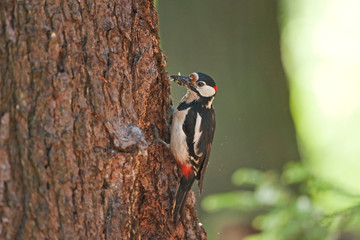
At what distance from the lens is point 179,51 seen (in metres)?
5.68

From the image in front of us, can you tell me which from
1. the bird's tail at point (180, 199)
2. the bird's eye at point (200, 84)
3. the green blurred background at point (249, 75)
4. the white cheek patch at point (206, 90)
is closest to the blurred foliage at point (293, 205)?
the green blurred background at point (249, 75)

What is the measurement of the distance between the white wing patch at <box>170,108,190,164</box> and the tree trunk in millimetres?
613

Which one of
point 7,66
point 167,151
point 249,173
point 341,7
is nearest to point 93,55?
point 7,66

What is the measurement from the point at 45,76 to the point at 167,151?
1181mm

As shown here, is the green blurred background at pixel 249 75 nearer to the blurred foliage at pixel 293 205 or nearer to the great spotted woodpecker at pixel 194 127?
the blurred foliage at pixel 293 205

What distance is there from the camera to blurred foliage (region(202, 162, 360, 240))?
151 inches

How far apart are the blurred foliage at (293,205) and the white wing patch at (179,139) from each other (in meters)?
1.30

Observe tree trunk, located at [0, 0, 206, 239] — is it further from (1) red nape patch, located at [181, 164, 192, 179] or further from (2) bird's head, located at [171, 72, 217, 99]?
(2) bird's head, located at [171, 72, 217, 99]

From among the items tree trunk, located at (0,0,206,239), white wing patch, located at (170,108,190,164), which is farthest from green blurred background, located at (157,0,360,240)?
tree trunk, located at (0,0,206,239)

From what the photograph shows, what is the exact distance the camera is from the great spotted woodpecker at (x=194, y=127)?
3.23 metres

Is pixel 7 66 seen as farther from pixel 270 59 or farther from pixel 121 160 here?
pixel 270 59

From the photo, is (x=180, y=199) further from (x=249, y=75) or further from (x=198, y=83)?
(x=249, y=75)

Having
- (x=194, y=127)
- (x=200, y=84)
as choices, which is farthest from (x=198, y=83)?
(x=194, y=127)

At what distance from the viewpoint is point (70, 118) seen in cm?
211
